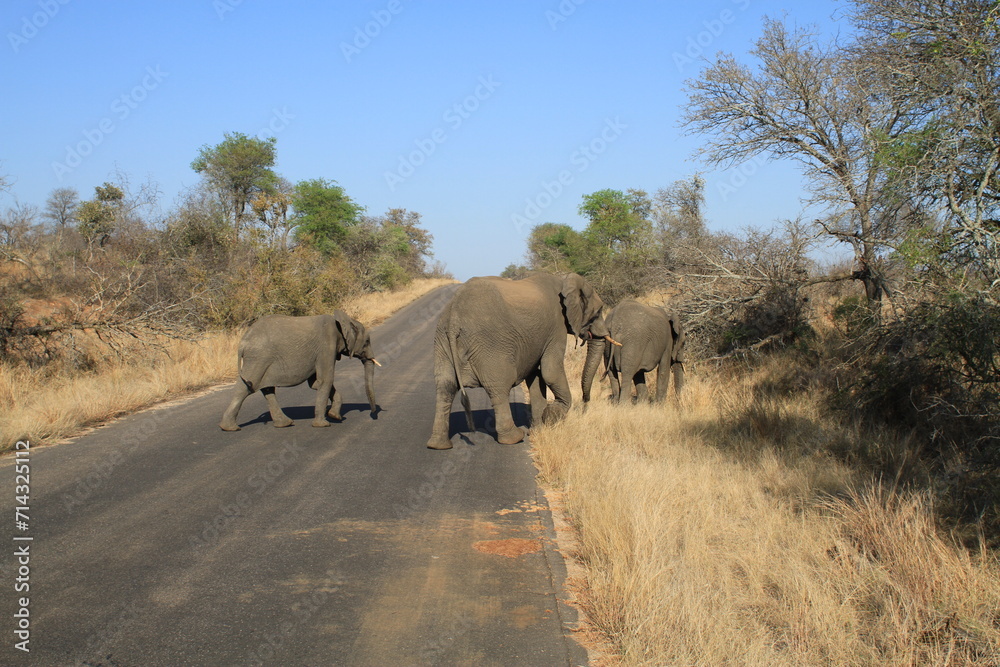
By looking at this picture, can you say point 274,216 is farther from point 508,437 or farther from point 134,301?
point 508,437

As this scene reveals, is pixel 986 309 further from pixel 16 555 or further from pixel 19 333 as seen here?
pixel 19 333

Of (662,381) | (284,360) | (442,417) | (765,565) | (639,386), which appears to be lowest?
(765,565)

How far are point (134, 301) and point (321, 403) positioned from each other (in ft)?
26.4

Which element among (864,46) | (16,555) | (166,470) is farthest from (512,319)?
(864,46)

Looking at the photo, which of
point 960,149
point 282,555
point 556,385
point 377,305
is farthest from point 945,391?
point 377,305

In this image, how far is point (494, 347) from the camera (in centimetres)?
878

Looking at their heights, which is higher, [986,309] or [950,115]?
[950,115]

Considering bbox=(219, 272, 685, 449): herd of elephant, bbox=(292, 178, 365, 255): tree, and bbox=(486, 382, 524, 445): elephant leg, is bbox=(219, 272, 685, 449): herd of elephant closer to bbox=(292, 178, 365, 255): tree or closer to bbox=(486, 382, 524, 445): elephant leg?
bbox=(486, 382, 524, 445): elephant leg

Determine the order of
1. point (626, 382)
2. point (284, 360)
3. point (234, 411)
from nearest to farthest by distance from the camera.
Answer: point (234, 411), point (284, 360), point (626, 382)

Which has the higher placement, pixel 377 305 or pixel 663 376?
pixel 377 305

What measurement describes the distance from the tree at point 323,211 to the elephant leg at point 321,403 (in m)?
35.1

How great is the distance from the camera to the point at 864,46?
34.7 ft

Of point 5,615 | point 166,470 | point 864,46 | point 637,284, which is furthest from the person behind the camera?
point 637,284

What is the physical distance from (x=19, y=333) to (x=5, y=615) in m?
9.70
